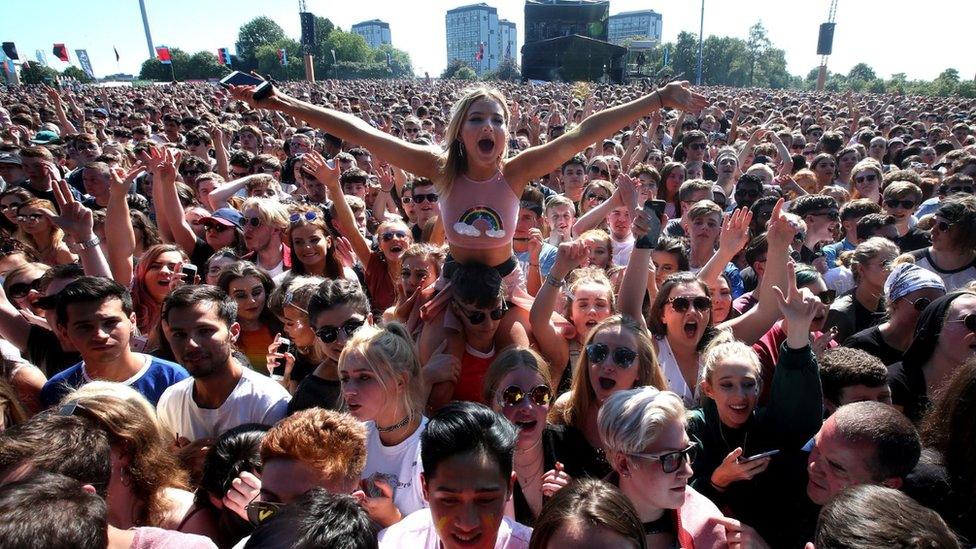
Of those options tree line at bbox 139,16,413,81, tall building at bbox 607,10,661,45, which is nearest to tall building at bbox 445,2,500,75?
tall building at bbox 607,10,661,45

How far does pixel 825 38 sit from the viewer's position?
38.5 meters

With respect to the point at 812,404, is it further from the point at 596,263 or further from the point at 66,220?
the point at 66,220

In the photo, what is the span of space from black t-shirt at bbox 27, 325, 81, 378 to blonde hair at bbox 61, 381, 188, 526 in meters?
1.27

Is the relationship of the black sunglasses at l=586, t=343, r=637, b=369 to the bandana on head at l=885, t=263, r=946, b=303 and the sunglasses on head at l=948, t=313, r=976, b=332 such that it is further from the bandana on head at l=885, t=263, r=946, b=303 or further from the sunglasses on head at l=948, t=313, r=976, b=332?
the bandana on head at l=885, t=263, r=946, b=303

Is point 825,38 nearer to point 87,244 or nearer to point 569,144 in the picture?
point 569,144

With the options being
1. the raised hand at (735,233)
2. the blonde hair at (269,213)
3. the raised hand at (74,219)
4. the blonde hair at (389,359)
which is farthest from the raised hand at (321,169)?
the raised hand at (735,233)

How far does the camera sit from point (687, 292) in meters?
3.18

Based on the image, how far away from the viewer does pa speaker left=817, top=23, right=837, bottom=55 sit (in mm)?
38000

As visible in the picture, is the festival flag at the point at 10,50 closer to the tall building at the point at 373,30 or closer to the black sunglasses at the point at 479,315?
the black sunglasses at the point at 479,315

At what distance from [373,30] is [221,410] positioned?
566ft

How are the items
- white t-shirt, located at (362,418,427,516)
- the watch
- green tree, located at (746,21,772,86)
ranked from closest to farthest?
white t-shirt, located at (362,418,427,516), the watch, green tree, located at (746,21,772,86)

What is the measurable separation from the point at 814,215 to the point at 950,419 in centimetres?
291

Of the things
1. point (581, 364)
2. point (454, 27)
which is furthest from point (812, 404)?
point (454, 27)

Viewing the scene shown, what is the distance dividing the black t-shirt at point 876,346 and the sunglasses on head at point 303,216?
11.8 feet
